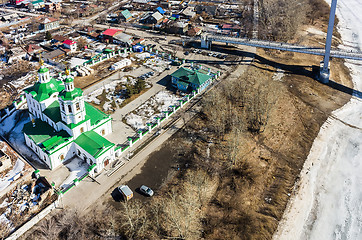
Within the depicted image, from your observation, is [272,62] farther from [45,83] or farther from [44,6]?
[44,6]

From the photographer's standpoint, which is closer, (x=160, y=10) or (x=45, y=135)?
(x=45, y=135)

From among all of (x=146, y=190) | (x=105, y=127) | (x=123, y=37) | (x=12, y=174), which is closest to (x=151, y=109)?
(x=105, y=127)

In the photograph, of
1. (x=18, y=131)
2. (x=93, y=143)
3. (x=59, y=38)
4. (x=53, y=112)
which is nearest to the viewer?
(x=93, y=143)

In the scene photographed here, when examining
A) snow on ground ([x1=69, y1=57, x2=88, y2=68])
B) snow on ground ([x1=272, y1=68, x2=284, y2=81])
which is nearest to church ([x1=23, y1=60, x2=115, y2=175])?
snow on ground ([x1=69, y1=57, x2=88, y2=68])

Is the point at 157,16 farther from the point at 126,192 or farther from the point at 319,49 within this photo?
the point at 126,192

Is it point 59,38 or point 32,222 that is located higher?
point 59,38

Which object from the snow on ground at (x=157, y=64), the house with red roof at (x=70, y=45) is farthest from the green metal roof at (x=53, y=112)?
the house with red roof at (x=70, y=45)

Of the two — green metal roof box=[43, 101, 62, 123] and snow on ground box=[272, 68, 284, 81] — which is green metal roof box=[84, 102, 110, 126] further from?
snow on ground box=[272, 68, 284, 81]
